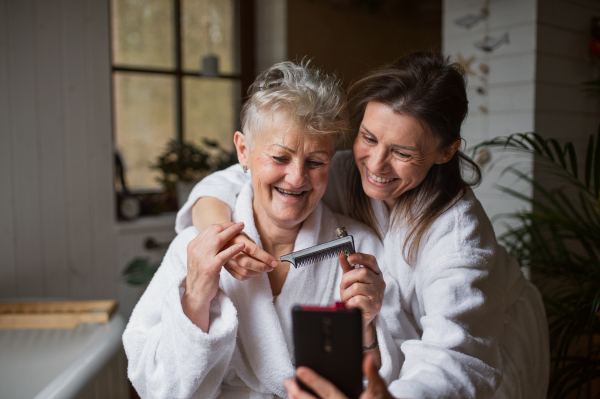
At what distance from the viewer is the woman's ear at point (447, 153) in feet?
3.79

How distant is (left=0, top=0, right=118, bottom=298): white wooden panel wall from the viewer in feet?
8.50

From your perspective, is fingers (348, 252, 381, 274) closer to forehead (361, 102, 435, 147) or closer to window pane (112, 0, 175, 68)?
forehead (361, 102, 435, 147)

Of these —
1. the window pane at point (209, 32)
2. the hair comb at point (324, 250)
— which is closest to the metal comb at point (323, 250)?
Answer: the hair comb at point (324, 250)

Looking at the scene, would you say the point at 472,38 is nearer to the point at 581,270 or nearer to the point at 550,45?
the point at 550,45

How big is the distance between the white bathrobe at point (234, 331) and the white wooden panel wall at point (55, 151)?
5.86ft

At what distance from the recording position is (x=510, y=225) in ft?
7.39

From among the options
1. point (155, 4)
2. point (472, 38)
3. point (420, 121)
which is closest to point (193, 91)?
point (155, 4)

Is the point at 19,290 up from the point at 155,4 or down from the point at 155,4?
down

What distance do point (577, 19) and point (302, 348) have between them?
2352 mm

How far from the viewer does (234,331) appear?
1060mm

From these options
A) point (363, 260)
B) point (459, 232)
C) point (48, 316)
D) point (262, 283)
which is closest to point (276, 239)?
point (262, 283)

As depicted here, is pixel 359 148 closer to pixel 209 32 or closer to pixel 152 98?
pixel 152 98

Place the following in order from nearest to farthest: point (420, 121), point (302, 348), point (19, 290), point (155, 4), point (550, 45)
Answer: point (302, 348), point (420, 121), point (550, 45), point (19, 290), point (155, 4)

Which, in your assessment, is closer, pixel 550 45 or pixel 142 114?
pixel 550 45
